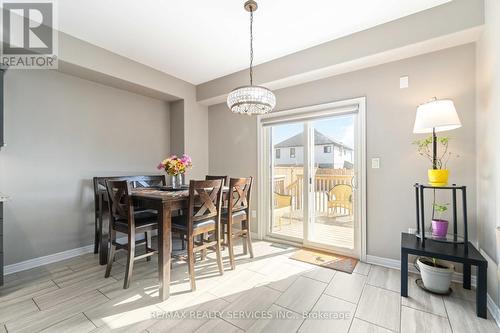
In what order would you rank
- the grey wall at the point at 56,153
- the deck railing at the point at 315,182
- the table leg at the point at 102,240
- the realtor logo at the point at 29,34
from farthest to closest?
the deck railing at the point at 315,182
the table leg at the point at 102,240
the grey wall at the point at 56,153
the realtor logo at the point at 29,34

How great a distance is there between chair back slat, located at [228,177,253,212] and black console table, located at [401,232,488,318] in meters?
1.63

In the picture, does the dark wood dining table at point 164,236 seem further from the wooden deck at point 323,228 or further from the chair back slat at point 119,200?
the wooden deck at point 323,228

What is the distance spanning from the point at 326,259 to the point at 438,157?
1.63 meters

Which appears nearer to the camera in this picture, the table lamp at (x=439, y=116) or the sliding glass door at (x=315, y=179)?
the table lamp at (x=439, y=116)

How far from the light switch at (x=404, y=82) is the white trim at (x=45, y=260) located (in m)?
4.30

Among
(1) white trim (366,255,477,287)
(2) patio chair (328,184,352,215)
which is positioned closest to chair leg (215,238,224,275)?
(2) patio chair (328,184,352,215)

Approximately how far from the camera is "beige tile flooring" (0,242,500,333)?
1.58m

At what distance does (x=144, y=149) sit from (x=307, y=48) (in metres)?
2.81

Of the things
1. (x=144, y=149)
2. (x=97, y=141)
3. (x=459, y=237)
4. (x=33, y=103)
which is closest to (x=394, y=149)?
(x=459, y=237)

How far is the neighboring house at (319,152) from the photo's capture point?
284 centimetres

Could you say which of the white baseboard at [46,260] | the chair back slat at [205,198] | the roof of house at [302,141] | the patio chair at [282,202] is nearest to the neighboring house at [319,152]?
the roof of house at [302,141]

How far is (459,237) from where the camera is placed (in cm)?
207

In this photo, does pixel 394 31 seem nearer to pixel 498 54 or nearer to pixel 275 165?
pixel 498 54

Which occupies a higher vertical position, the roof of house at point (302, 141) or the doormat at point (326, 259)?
the roof of house at point (302, 141)
